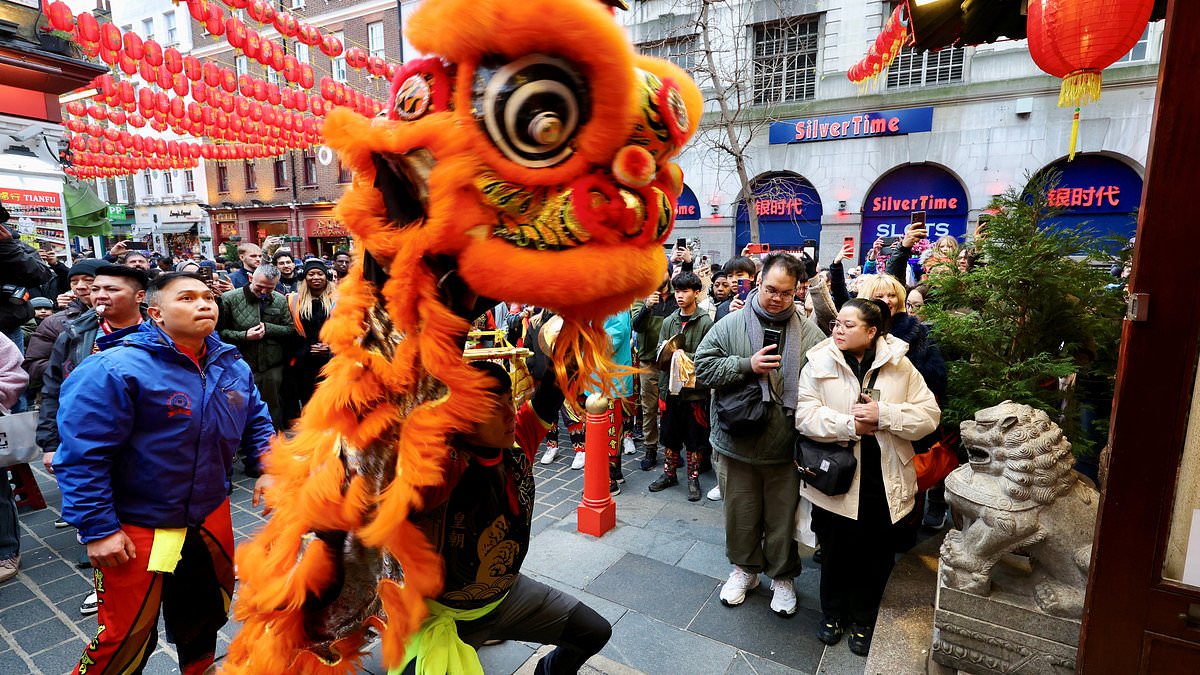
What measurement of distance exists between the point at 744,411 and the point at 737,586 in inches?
47.0

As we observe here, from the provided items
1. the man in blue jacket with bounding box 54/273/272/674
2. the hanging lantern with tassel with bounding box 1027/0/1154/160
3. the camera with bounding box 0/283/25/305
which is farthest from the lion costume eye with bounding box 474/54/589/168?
the camera with bounding box 0/283/25/305

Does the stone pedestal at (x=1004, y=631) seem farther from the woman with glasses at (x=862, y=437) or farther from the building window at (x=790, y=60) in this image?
the building window at (x=790, y=60)

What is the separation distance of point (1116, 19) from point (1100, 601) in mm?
3224

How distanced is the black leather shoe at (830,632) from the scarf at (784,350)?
124 cm

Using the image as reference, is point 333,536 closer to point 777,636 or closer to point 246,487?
point 777,636

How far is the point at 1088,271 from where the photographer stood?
10.6 feet

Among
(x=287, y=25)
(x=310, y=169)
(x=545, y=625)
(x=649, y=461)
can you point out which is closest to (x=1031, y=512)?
(x=545, y=625)

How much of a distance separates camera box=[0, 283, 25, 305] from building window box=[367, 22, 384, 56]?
21630 mm

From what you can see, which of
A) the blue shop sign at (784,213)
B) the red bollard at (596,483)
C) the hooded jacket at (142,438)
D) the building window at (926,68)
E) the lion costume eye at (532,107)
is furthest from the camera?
the blue shop sign at (784,213)

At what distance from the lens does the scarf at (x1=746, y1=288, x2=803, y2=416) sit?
138 inches

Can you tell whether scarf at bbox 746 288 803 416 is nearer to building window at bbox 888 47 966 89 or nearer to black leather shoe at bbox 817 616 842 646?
black leather shoe at bbox 817 616 842 646

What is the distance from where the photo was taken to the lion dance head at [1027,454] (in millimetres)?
2527

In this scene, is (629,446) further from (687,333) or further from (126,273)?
(126,273)

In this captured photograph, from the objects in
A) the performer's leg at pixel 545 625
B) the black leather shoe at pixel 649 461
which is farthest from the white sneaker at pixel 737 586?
the black leather shoe at pixel 649 461
